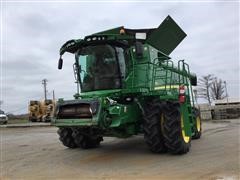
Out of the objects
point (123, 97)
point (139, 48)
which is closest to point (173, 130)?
point (123, 97)

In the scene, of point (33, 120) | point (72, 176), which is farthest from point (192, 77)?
point (33, 120)

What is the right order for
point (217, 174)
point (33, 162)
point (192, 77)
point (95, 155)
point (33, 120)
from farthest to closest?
1. point (33, 120)
2. point (192, 77)
3. point (95, 155)
4. point (33, 162)
5. point (217, 174)

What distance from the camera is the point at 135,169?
30.3 feet

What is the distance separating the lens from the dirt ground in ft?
28.2

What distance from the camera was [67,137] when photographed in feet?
42.8

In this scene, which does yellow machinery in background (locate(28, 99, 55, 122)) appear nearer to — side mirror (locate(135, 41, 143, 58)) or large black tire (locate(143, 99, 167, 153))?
side mirror (locate(135, 41, 143, 58))

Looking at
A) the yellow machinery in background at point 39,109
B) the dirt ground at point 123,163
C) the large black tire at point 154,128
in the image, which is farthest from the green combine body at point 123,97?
the yellow machinery in background at point 39,109

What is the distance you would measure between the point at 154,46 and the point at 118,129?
12.4 ft

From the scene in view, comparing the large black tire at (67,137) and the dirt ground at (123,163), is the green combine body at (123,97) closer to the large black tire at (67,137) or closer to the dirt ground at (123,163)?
the large black tire at (67,137)

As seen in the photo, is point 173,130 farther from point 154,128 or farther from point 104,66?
point 104,66

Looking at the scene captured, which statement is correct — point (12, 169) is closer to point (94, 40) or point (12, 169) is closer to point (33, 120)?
point (94, 40)

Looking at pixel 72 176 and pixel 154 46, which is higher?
pixel 154 46

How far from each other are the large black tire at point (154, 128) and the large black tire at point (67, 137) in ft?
10.2

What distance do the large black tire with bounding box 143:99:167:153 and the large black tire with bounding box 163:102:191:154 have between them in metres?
0.19
